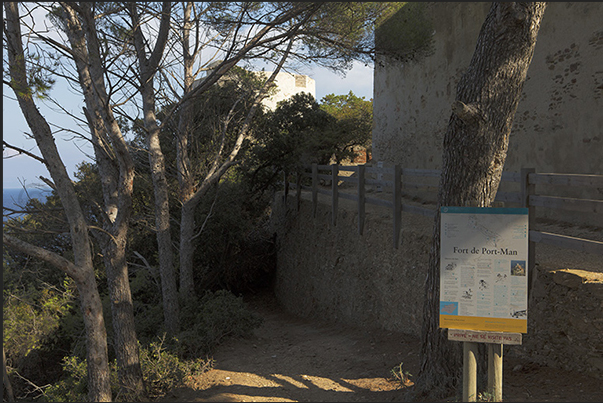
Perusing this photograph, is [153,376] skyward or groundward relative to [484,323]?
groundward

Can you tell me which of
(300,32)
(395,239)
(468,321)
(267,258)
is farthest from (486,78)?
(267,258)

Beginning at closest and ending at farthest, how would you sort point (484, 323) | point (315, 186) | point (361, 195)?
point (484, 323)
point (361, 195)
point (315, 186)

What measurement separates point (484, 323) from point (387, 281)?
12.5ft

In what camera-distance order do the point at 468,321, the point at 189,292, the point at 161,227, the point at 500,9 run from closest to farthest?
the point at 468,321 → the point at 500,9 → the point at 161,227 → the point at 189,292

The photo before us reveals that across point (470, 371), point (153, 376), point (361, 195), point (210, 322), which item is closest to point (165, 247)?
point (210, 322)

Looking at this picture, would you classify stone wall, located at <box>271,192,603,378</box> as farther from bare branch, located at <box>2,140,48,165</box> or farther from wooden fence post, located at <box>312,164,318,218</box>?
bare branch, located at <box>2,140,48,165</box>

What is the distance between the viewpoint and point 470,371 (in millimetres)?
3330

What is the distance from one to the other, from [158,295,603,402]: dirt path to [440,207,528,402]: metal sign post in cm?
69

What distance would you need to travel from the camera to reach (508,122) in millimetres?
4066

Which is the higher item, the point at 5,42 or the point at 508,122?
the point at 5,42

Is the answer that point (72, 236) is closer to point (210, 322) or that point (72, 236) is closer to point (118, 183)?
point (118, 183)

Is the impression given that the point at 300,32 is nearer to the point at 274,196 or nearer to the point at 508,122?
the point at 508,122

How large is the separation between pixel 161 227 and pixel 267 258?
504 centimetres

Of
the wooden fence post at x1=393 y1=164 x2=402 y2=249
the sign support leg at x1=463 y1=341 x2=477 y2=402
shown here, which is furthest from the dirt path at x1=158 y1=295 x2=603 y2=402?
the wooden fence post at x1=393 y1=164 x2=402 y2=249
